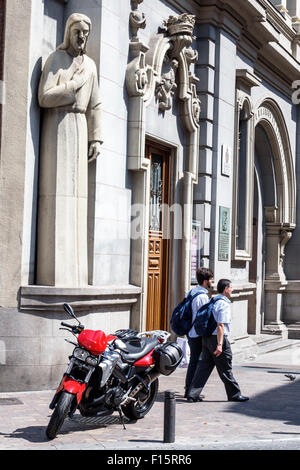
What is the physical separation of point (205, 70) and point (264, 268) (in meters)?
8.14

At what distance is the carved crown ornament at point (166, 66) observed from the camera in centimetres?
1293

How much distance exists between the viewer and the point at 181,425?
351 inches

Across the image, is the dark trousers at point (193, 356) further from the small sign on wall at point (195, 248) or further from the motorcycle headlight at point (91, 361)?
the small sign on wall at point (195, 248)

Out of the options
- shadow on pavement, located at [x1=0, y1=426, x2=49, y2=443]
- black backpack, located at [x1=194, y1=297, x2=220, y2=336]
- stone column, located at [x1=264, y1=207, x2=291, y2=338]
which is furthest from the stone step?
shadow on pavement, located at [x1=0, y1=426, x2=49, y2=443]

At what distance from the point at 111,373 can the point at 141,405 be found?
89cm

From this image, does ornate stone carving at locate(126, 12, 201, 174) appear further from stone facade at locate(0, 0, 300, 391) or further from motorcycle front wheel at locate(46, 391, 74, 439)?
motorcycle front wheel at locate(46, 391, 74, 439)

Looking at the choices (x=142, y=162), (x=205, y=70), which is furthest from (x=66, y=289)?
(x=205, y=70)

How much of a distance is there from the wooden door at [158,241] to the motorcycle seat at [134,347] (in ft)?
16.1

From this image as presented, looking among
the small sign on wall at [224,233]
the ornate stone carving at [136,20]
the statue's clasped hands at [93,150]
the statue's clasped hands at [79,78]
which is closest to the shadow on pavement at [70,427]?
the statue's clasped hands at [93,150]

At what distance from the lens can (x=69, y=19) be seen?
11180mm

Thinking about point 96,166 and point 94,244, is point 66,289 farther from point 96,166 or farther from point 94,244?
point 96,166

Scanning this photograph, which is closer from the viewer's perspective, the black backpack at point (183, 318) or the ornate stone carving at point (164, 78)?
the black backpack at point (183, 318)

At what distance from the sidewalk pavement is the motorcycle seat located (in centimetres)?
73

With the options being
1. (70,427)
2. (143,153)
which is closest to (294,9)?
(143,153)
